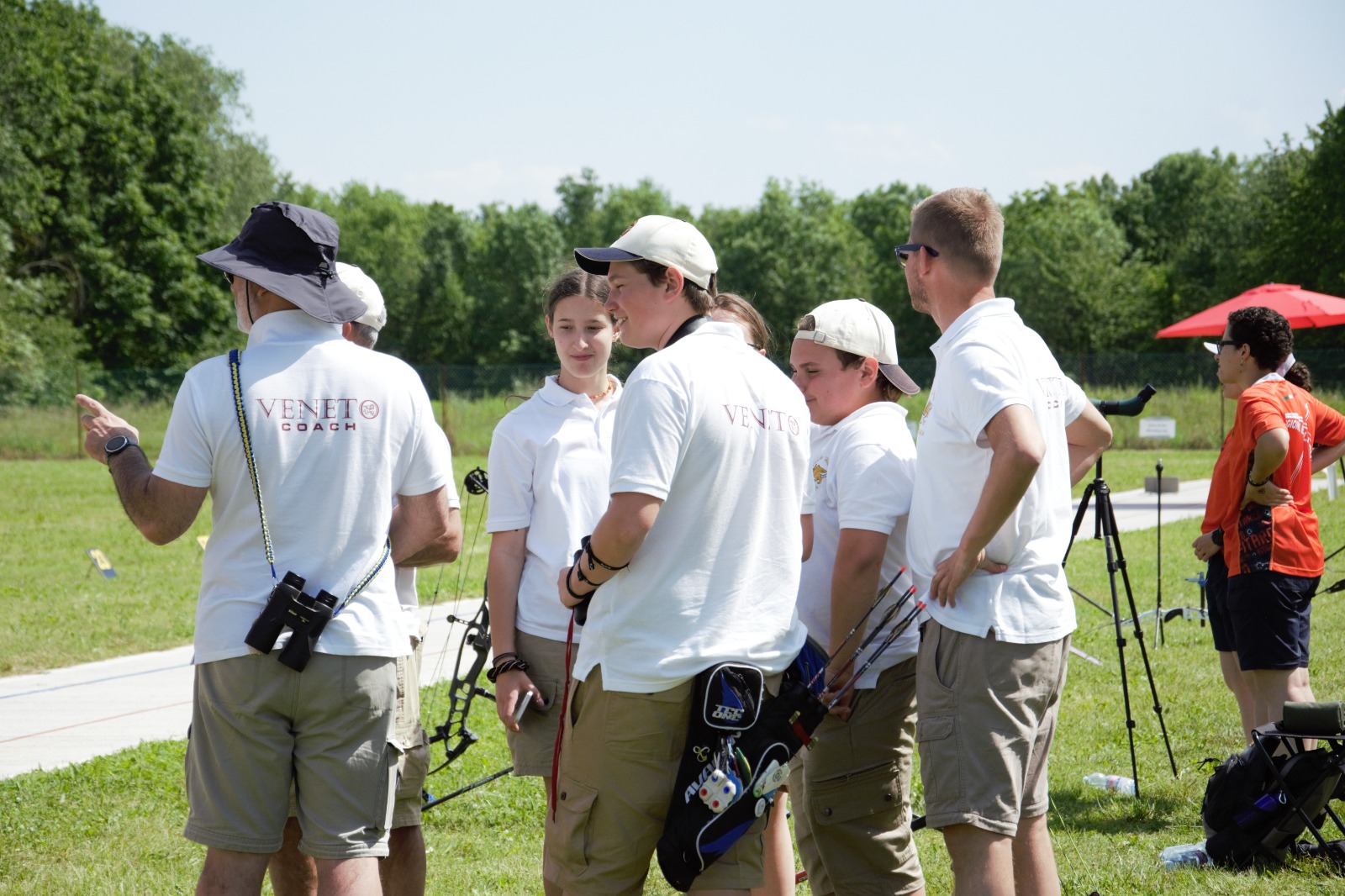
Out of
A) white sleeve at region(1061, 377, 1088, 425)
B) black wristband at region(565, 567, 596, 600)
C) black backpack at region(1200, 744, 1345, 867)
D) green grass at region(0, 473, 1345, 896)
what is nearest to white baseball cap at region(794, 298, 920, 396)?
white sleeve at region(1061, 377, 1088, 425)

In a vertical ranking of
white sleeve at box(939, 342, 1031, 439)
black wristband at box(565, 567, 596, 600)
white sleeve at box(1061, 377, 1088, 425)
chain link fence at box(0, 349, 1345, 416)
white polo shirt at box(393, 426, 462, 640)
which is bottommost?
chain link fence at box(0, 349, 1345, 416)

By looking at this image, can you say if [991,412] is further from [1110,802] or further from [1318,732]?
[1110,802]

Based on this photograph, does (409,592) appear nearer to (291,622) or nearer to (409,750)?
(409,750)

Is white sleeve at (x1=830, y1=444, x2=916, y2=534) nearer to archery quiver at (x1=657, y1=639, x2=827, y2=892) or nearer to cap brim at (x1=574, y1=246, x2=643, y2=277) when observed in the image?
archery quiver at (x1=657, y1=639, x2=827, y2=892)

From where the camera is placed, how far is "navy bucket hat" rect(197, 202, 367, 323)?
103 inches

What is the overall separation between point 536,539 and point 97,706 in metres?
4.52

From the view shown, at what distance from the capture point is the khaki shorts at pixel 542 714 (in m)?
3.17

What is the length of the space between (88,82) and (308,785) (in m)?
43.7

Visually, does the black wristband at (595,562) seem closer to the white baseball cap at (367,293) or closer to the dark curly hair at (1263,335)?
the white baseball cap at (367,293)

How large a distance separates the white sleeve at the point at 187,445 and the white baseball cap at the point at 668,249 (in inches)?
36.1

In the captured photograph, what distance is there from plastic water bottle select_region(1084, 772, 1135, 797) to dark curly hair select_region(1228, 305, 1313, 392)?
1933 millimetres

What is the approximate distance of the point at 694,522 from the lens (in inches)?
94.3

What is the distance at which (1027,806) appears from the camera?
3.03 meters

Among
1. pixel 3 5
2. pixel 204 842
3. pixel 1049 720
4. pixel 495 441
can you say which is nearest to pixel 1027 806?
pixel 1049 720
